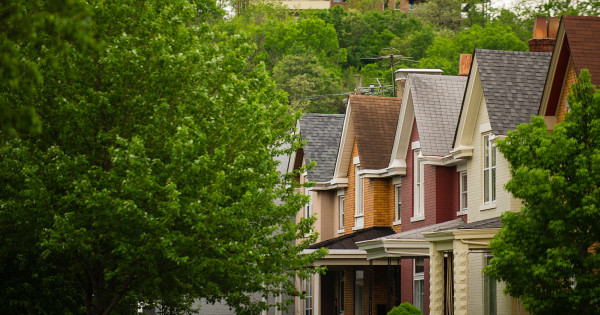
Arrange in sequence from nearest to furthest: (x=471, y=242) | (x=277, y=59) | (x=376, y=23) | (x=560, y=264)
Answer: (x=560, y=264) < (x=471, y=242) < (x=277, y=59) < (x=376, y=23)

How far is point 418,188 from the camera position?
3553 cm

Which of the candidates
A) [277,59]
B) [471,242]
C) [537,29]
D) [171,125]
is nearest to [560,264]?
[471,242]

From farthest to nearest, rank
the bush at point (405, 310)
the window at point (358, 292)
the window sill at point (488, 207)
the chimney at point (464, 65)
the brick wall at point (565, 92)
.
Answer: the window at point (358, 292)
the chimney at point (464, 65)
the window sill at point (488, 207)
the bush at point (405, 310)
the brick wall at point (565, 92)

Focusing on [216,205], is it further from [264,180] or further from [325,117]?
[325,117]

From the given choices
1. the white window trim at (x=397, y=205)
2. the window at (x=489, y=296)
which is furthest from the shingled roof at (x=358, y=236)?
the window at (x=489, y=296)

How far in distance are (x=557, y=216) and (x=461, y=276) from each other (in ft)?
23.2

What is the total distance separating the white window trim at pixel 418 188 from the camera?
115 feet

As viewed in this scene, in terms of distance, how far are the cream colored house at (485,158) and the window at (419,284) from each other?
10.8 feet

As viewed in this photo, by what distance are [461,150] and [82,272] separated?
40.4 ft

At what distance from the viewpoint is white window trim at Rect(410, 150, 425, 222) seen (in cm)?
3491

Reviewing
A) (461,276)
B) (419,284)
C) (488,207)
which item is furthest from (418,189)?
(461,276)

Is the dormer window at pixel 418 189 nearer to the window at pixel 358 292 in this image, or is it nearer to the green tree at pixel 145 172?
the window at pixel 358 292

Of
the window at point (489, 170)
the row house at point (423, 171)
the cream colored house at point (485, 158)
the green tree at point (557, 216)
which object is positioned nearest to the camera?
the green tree at point (557, 216)

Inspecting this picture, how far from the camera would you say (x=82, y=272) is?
2558cm
